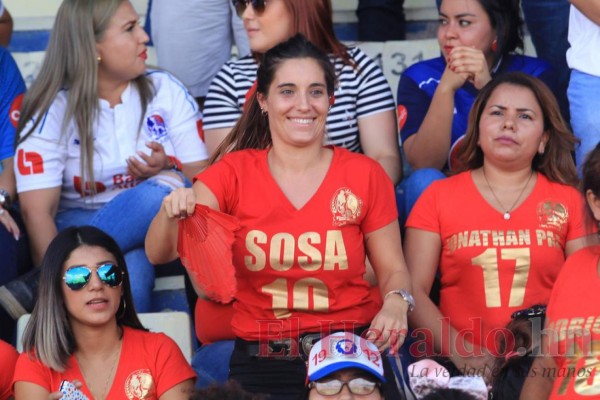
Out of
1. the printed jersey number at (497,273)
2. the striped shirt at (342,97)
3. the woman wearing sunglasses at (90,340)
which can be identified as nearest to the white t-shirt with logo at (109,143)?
the striped shirt at (342,97)

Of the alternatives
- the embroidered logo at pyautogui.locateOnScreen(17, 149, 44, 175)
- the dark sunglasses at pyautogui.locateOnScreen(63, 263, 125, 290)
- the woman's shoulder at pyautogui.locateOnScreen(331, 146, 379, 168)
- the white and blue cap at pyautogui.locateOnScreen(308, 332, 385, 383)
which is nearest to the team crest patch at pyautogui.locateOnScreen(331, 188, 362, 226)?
the woman's shoulder at pyautogui.locateOnScreen(331, 146, 379, 168)

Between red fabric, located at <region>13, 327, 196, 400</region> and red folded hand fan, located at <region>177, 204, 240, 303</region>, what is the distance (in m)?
0.25

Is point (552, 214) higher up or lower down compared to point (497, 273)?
higher up

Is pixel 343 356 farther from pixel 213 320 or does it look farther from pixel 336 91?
pixel 336 91

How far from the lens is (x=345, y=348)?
319 centimetres

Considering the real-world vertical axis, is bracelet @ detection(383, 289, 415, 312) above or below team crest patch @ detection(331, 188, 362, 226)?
below

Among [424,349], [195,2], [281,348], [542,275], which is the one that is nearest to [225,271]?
[281,348]

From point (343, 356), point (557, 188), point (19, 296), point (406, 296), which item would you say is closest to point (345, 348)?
point (343, 356)

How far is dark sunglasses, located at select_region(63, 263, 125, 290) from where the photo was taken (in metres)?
3.58

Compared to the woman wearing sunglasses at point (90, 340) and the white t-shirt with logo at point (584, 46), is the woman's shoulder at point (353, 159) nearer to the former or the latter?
the woman wearing sunglasses at point (90, 340)

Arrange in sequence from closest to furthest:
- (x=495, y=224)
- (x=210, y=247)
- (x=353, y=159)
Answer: (x=210, y=247), (x=353, y=159), (x=495, y=224)

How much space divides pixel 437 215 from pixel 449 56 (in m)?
0.78

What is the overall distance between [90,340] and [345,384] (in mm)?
935

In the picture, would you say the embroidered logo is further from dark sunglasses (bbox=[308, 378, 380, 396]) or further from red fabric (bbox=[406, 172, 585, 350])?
dark sunglasses (bbox=[308, 378, 380, 396])
